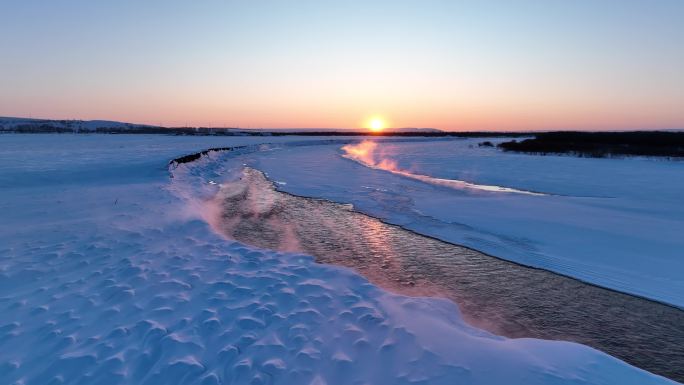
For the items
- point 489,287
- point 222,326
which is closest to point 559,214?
point 489,287

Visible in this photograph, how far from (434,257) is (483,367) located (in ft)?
14.5

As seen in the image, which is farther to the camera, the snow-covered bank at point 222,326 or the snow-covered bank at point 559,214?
the snow-covered bank at point 559,214

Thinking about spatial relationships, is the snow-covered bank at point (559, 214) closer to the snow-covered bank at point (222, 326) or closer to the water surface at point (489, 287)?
the water surface at point (489, 287)

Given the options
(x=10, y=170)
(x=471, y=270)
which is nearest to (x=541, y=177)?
(x=471, y=270)

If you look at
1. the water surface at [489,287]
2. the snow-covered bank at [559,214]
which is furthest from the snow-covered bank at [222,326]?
the snow-covered bank at [559,214]

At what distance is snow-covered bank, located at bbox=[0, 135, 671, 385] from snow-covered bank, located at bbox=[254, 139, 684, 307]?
149 inches

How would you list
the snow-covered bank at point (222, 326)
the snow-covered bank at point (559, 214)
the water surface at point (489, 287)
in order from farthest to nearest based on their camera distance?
the snow-covered bank at point (559, 214), the water surface at point (489, 287), the snow-covered bank at point (222, 326)

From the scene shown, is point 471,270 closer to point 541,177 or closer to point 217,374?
point 217,374

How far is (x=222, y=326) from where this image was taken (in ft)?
16.3

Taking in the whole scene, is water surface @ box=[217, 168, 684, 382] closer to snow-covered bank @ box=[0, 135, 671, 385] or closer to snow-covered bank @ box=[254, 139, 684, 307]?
snow-covered bank @ box=[254, 139, 684, 307]

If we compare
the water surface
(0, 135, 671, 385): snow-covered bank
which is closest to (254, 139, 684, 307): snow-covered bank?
the water surface

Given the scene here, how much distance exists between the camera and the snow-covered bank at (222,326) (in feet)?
13.3

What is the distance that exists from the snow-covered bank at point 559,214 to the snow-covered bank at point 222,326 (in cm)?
378

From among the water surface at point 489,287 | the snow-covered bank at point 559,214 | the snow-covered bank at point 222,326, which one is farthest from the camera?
the snow-covered bank at point 559,214
